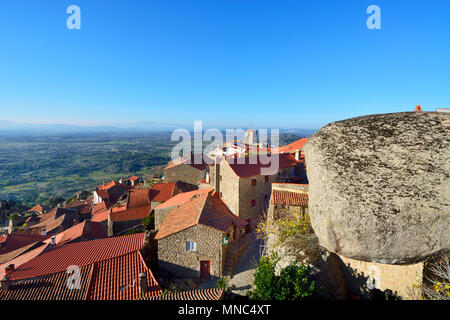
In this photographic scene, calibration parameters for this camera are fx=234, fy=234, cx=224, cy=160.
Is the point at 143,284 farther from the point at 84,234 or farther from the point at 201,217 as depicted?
the point at 84,234

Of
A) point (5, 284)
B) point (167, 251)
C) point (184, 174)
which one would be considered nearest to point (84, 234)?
point (5, 284)

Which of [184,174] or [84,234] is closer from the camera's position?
[84,234]

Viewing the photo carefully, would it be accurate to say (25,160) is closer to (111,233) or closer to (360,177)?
(111,233)

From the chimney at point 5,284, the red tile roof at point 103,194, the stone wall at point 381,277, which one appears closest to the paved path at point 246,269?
the stone wall at point 381,277

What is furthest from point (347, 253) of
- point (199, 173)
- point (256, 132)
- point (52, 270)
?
point (256, 132)

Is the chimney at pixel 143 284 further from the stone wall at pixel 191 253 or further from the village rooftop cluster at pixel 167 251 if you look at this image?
the stone wall at pixel 191 253

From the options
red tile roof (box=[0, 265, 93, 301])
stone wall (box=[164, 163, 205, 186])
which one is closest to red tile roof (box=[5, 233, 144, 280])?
red tile roof (box=[0, 265, 93, 301])
